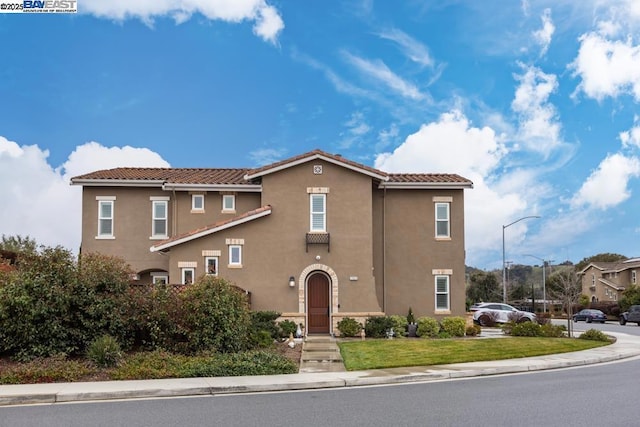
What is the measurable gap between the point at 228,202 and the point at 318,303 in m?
6.34

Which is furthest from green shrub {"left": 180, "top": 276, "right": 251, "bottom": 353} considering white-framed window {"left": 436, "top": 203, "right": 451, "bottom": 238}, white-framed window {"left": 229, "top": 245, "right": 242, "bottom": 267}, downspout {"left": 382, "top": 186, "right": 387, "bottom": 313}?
white-framed window {"left": 436, "top": 203, "right": 451, "bottom": 238}

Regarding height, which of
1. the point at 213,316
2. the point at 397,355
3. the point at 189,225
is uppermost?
the point at 189,225

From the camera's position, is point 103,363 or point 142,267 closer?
point 103,363

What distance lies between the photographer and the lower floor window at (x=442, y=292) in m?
27.2

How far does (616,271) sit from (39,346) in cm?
6745

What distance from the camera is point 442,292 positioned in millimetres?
27266

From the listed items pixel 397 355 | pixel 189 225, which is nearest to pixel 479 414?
pixel 397 355

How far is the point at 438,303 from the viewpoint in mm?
27250

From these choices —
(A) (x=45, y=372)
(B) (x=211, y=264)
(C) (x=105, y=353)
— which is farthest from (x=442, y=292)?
(A) (x=45, y=372)

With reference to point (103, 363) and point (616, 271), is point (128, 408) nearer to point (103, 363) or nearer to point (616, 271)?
point (103, 363)

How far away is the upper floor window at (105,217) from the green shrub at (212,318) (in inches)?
436

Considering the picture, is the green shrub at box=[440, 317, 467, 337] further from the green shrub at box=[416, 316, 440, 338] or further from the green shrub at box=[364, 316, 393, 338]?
the green shrub at box=[364, 316, 393, 338]

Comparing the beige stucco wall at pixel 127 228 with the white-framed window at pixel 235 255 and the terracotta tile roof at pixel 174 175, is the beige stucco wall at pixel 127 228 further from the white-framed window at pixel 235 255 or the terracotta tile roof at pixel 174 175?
the white-framed window at pixel 235 255

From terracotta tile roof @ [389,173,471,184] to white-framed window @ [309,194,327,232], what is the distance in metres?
3.71
